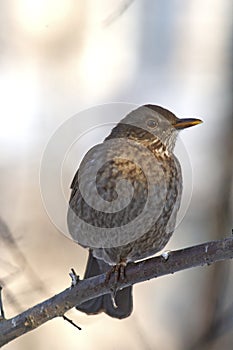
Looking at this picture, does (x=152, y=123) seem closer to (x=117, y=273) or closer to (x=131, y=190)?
(x=131, y=190)

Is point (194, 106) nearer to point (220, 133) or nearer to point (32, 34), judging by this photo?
point (220, 133)

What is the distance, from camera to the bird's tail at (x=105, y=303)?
7.57ft

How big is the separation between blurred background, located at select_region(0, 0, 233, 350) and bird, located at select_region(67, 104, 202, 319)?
5.68ft

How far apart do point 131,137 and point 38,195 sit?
208 cm

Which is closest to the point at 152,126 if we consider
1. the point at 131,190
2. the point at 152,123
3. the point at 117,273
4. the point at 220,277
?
the point at 152,123

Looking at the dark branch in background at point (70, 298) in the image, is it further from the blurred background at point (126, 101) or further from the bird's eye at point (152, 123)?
the blurred background at point (126, 101)

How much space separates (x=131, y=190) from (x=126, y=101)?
2.09m

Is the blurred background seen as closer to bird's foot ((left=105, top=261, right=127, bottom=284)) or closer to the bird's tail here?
the bird's tail

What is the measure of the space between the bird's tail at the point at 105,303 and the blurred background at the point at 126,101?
145cm

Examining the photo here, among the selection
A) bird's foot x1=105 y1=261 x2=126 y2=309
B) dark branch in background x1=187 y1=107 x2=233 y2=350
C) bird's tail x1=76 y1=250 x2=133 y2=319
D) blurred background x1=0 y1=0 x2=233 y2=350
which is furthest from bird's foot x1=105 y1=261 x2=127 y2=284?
blurred background x1=0 y1=0 x2=233 y2=350

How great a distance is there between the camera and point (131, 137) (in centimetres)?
217

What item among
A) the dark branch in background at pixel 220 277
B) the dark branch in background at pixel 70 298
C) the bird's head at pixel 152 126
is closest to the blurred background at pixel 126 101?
the dark branch in background at pixel 220 277

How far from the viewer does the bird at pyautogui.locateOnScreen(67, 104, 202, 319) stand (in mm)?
2027

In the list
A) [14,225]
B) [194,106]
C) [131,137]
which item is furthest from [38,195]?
[131,137]
